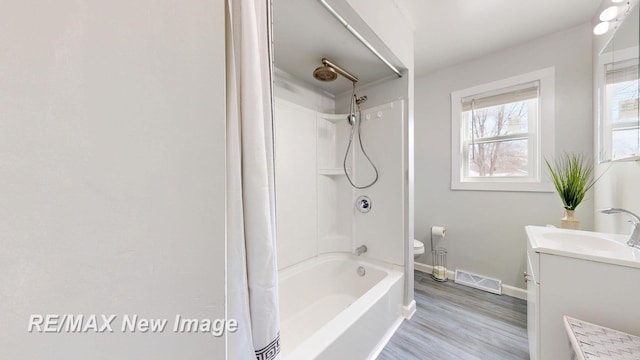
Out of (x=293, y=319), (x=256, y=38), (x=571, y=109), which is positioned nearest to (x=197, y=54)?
(x=256, y=38)

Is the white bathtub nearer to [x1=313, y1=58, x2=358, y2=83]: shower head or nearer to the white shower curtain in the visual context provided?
the white shower curtain

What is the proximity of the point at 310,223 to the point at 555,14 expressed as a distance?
259 centimetres

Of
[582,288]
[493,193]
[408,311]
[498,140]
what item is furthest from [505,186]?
[408,311]

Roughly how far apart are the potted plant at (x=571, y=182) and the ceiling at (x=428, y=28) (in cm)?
111

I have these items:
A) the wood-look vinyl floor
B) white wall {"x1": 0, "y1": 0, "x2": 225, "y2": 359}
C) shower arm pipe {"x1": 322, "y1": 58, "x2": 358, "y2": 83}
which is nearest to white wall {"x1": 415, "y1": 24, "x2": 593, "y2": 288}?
the wood-look vinyl floor

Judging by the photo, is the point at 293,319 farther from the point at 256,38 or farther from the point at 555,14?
the point at 555,14

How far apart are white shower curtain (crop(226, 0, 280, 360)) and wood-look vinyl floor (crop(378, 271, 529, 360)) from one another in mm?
1218

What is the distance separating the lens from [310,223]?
2.04 metres

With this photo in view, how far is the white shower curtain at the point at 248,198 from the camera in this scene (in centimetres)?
56

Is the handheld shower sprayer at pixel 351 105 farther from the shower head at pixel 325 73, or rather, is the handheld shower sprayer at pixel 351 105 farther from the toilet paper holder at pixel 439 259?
the toilet paper holder at pixel 439 259

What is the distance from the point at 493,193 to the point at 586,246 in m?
1.04

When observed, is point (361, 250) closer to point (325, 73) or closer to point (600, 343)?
point (600, 343)

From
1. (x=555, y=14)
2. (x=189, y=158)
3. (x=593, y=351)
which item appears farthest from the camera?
(x=555, y=14)

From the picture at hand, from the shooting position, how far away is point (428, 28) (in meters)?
1.80
